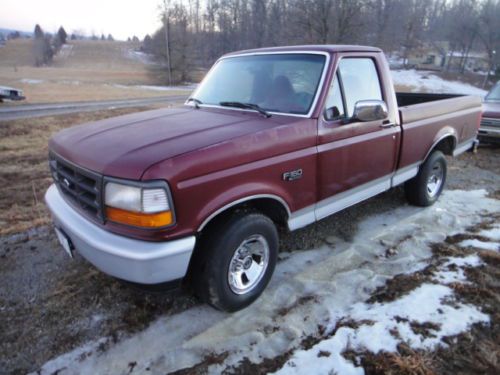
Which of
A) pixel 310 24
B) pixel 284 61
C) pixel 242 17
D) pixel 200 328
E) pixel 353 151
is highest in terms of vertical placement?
pixel 242 17

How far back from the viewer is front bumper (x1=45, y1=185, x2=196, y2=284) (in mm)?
2302

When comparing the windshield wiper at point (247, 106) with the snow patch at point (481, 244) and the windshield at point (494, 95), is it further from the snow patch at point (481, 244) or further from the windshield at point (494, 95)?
the windshield at point (494, 95)

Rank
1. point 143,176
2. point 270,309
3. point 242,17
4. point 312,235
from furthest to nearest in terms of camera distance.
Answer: point 242,17
point 312,235
point 270,309
point 143,176

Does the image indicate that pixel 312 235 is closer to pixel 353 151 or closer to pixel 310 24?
pixel 353 151

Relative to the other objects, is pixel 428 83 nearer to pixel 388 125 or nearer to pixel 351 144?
pixel 388 125

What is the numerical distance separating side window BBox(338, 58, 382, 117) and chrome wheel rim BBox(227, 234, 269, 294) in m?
1.55

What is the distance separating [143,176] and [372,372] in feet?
6.35

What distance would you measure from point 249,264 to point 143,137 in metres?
1.33

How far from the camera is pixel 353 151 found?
3545 mm

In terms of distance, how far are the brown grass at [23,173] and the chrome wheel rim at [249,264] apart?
2.90 m

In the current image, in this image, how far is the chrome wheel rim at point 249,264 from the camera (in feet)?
9.47

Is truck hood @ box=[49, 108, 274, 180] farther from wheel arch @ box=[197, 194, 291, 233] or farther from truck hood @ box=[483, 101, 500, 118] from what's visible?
truck hood @ box=[483, 101, 500, 118]

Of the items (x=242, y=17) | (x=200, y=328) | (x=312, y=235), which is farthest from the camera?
(x=242, y=17)

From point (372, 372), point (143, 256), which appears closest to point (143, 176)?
point (143, 256)
